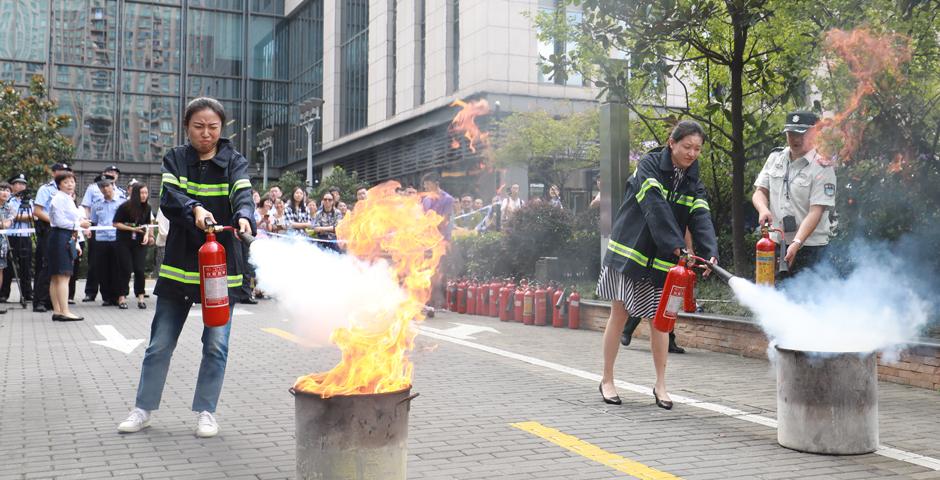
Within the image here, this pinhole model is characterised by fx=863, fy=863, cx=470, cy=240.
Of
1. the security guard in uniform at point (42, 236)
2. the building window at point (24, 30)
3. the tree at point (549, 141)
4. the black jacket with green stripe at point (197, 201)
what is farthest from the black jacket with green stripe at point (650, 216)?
the building window at point (24, 30)

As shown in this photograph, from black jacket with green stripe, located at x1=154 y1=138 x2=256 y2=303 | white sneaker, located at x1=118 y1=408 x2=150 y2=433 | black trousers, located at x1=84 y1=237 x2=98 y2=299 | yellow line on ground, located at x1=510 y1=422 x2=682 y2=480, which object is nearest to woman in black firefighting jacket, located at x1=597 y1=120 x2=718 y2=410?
yellow line on ground, located at x1=510 y1=422 x2=682 y2=480

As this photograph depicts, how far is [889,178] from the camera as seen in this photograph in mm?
8492

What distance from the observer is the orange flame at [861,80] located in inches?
336

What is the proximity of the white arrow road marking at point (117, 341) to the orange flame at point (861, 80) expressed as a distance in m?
7.57

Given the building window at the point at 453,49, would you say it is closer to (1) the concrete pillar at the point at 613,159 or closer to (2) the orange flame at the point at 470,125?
(2) the orange flame at the point at 470,125

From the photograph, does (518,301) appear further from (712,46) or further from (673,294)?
(673,294)

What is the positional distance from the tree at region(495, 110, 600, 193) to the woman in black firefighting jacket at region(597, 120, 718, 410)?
2128 cm

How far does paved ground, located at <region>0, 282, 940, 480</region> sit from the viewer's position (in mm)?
4754

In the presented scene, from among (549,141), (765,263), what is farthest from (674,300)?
(549,141)

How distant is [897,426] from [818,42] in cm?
587

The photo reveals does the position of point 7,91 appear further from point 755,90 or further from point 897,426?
point 897,426

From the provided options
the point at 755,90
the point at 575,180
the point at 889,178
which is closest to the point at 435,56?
the point at 575,180

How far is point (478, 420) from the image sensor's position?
5977mm

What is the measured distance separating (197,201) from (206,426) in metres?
1.42
